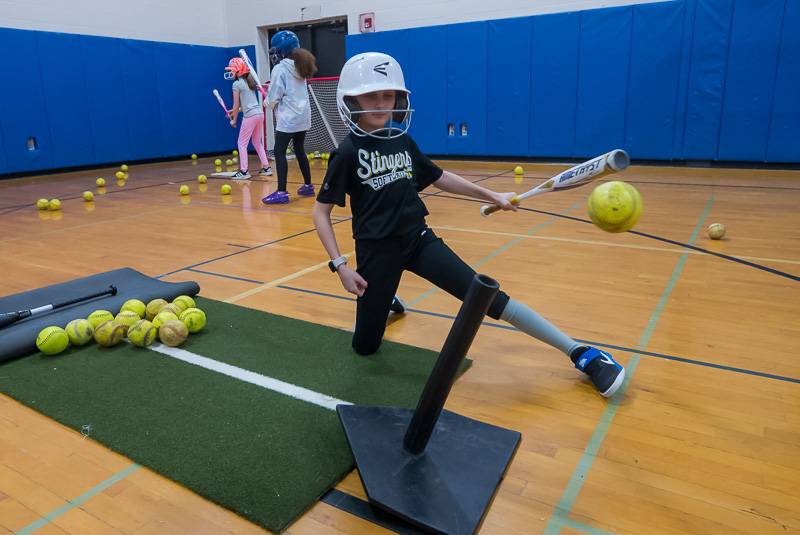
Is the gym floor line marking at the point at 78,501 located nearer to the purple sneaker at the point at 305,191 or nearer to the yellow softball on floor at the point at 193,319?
the yellow softball on floor at the point at 193,319

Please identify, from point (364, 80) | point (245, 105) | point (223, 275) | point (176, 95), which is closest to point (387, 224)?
point (364, 80)

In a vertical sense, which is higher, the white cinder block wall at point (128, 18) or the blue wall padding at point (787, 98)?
the white cinder block wall at point (128, 18)

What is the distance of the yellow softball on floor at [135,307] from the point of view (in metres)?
3.07

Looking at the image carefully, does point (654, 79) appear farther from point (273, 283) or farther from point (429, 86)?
point (273, 283)

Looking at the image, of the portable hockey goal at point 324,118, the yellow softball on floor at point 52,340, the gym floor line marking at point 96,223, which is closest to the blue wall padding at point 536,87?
the portable hockey goal at point 324,118

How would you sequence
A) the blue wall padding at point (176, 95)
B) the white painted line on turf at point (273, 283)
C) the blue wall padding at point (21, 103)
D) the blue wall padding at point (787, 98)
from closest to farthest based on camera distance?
the white painted line on turf at point (273, 283)
the blue wall padding at point (787, 98)
the blue wall padding at point (21, 103)
the blue wall padding at point (176, 95)

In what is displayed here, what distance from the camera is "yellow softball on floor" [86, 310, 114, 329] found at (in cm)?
291

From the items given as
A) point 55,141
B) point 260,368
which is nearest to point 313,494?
point 260,368

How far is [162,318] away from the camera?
293cm

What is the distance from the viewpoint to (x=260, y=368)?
2623 mm

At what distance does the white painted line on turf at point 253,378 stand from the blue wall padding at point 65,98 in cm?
962

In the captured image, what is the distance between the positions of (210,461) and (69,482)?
1.49 feet

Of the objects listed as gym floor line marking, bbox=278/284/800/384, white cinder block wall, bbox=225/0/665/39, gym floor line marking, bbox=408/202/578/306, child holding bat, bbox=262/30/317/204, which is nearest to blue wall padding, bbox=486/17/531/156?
white cinder block wall, bbox=225/0/665/39

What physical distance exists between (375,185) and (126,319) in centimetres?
152
